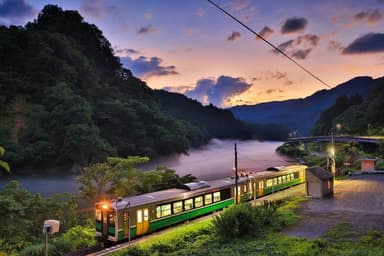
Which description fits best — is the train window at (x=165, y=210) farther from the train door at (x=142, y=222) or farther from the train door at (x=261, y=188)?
the train door at (x=261, y=188)

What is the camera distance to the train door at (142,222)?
17.6 m

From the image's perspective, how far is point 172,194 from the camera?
65.6ft

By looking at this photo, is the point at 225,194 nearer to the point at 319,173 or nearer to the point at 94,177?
the point at 319,173

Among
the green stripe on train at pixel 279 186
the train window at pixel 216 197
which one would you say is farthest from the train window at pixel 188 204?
the green stripe on train at pixel 279 186

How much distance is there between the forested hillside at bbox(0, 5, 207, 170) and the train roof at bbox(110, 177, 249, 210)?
3204cm

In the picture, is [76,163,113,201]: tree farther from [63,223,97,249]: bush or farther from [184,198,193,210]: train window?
[184,198,193,210]: train window

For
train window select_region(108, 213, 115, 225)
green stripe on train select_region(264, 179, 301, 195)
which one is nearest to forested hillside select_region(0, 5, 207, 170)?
green stripe on train select_region(264, 179, 301, 195)

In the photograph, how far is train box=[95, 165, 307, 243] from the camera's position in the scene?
16.9 m

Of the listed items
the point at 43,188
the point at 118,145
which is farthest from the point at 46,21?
the point at 43,188

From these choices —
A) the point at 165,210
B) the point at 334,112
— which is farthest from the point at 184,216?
the point at 334,112

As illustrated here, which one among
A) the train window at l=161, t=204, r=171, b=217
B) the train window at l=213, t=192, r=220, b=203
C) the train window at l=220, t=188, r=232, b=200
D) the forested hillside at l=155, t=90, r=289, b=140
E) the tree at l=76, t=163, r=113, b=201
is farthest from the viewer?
the forested hillside at l=155, t=90, r=289, b=140

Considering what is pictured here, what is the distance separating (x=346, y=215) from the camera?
19688mm

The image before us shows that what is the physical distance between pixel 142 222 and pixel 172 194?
2.77 meters

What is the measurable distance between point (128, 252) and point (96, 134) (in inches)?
1645
